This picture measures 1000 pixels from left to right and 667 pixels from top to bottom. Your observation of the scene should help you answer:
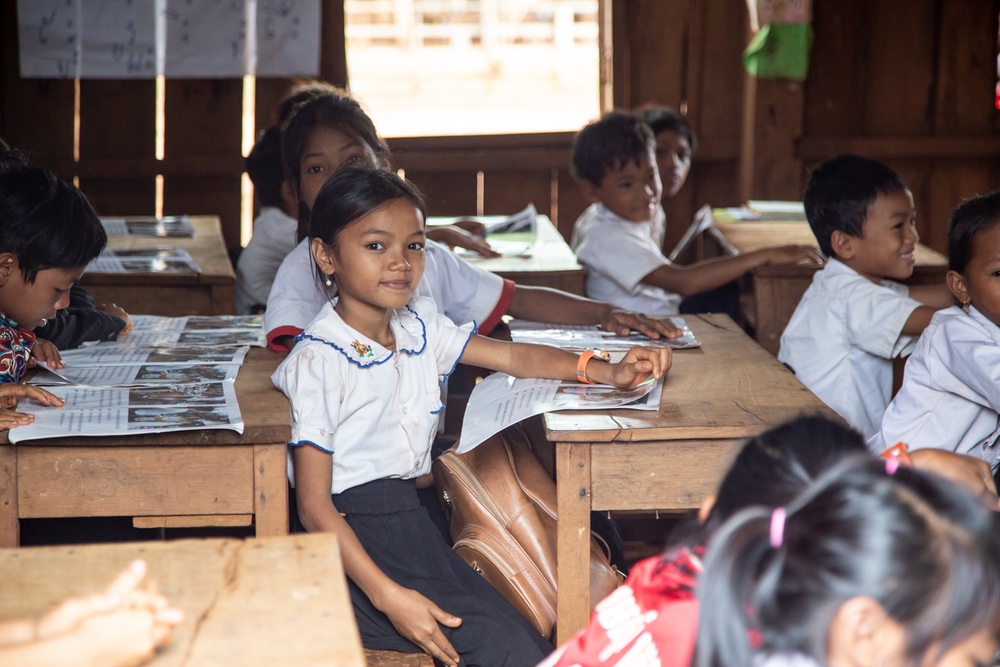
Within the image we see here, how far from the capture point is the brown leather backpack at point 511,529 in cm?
193

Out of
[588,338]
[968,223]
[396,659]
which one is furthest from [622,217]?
[396,659]

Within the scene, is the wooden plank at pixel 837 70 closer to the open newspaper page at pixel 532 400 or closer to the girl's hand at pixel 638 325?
the girl's hand at pixel 638 325

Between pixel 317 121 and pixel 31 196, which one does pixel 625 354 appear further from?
pixel 31 196

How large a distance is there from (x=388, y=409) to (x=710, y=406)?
0.56 m

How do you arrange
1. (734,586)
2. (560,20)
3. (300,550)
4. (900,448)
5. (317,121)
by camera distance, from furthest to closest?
(560,20)
(317,121)
(900,448)
(300,550)
(734,586)

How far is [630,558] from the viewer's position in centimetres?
298

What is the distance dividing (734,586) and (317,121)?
1.79 m

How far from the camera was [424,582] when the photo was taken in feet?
6.00

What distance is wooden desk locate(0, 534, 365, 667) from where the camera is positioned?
99cm

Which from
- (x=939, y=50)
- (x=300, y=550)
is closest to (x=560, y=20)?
(x=939, y=50)

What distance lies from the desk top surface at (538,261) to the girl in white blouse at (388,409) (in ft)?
3.25

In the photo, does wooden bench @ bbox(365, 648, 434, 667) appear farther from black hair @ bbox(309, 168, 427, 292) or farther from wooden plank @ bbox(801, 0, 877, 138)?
wooden plank @ bbox(801, 0, 877, 138)

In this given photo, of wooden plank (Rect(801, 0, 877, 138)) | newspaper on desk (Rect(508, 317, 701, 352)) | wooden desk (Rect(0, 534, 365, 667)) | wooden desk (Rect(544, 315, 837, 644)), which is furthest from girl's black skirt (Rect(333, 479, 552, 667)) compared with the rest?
wooden plank (Rect(801, 0, 877, 138))

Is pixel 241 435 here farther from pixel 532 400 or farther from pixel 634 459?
pixel 634 459
